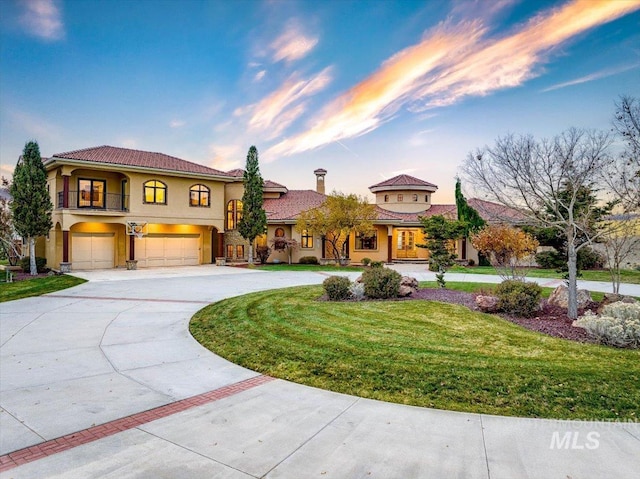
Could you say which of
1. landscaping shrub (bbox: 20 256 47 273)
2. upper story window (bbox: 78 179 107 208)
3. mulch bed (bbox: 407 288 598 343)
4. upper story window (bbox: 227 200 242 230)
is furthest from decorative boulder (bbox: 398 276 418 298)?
landscaping shrub (bbox: 20 256 47 273)

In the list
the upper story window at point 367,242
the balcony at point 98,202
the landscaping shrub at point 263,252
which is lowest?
the landscaping shrub at point 263,252

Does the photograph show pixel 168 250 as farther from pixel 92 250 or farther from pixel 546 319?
pixel 546 319

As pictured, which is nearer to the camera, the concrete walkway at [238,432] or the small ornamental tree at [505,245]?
the concrete walkway at [238,432]

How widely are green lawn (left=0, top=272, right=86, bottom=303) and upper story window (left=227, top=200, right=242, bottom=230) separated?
12198mm

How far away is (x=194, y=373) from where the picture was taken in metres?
5.57

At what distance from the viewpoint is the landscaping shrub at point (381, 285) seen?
11.5m

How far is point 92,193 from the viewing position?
23500 millimetres

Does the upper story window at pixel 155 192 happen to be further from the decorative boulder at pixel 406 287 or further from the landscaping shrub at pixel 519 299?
the landscaping shrub at pixel 519 299

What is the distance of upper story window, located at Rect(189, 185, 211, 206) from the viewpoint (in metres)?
26.4

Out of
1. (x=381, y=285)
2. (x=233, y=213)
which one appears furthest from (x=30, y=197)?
(x=381, y=285)

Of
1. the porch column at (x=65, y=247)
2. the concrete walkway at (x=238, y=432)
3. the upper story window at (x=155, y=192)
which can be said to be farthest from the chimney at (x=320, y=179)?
the concrete walkway at (x=238, y=432)

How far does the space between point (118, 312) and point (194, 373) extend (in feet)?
18.5

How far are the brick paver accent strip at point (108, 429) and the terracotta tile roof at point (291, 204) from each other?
22.8 meters

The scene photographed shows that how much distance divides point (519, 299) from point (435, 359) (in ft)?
14.1
